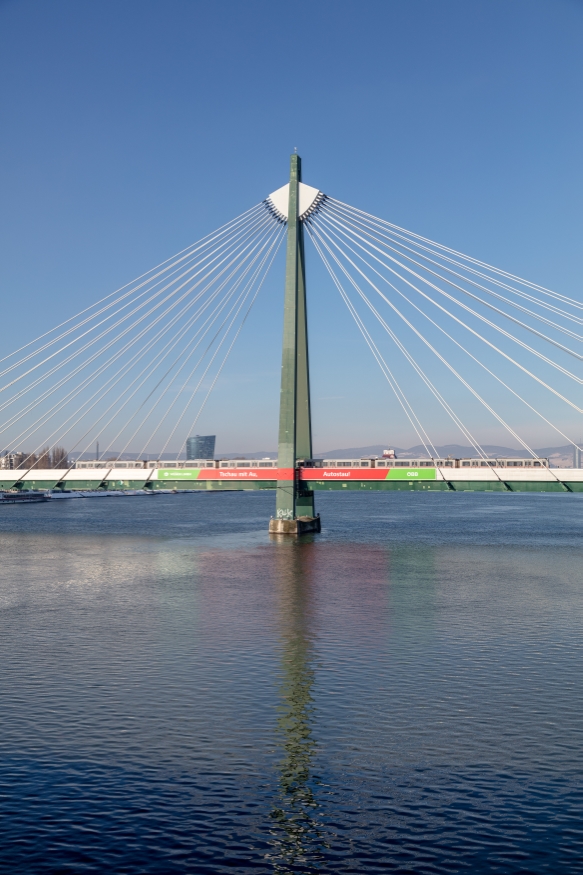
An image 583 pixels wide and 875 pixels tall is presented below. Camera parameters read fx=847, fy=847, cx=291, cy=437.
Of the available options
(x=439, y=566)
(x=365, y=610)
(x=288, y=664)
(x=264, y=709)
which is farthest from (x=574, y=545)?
(x=264, y=709)

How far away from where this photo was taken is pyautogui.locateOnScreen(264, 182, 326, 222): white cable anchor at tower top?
62.6 m

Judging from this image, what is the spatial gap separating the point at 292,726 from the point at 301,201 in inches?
1978

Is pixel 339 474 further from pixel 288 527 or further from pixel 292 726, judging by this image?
pixel 292 726

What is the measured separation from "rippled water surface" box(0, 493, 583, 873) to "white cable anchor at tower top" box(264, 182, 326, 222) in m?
31.7

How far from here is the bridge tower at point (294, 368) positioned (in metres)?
59.7

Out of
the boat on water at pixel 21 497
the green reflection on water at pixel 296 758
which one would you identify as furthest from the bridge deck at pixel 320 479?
the boat on water at pixel 21 497

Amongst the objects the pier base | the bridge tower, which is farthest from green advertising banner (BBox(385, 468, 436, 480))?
the pier base

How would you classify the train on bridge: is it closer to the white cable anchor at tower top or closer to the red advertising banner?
the red advertising banner

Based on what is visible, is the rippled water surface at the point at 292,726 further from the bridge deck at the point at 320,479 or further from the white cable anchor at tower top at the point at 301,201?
the white cable anchor at tower top at the point at 301,201

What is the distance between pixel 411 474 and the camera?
6175cm

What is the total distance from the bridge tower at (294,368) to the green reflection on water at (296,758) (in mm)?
26871

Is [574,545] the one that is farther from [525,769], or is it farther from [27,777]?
[27,777]

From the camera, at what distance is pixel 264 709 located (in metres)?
20.2

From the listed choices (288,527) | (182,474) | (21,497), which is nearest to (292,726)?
(288,527)
